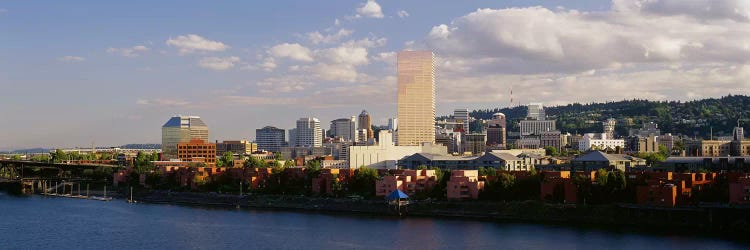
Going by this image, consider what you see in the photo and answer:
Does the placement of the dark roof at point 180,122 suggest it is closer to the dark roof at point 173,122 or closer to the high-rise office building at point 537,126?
the dark roof at point 173,122

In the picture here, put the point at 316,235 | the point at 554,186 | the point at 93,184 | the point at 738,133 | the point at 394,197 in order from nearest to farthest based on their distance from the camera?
the point at 316,235 → the point at 554,186 → the point at 394,197 → the point at 93,184 → the point at 738,133

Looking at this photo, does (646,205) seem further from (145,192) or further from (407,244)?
(145,192)

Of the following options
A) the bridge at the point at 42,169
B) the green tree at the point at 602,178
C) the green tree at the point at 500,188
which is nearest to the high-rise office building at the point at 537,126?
the bridge at the point at 42,169

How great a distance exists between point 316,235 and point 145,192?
1116 inches

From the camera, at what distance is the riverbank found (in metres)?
35.1

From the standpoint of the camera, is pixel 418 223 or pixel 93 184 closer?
pixel 418 223

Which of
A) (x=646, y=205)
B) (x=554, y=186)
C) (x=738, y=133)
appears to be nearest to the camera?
(x=646, y=205)

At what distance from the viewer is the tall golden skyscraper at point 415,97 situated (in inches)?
4542

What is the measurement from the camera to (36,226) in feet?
126

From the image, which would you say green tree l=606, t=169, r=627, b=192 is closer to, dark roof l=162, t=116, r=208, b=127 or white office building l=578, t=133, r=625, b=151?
white office building l=578, t=133, r=625, b=151

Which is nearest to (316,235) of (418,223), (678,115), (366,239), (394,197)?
(366,239)

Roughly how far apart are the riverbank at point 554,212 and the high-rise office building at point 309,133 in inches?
4767

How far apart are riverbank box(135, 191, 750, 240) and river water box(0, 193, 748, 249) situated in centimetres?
206

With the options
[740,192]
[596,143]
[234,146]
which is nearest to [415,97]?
[596,143]
